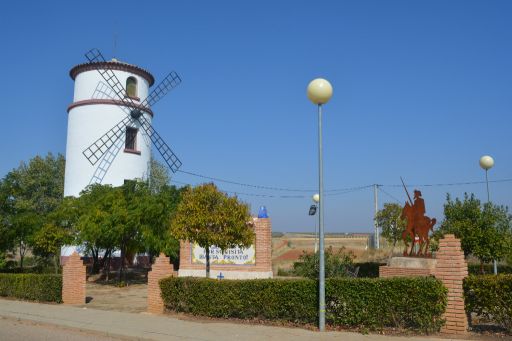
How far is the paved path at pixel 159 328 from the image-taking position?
10055 mm

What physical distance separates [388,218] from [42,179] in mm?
31864

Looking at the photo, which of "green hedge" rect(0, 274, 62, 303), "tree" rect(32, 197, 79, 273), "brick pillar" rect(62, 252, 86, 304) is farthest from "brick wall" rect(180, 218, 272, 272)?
"tree" rect(32, 197, 79, 273)

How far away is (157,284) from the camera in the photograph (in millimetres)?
14508

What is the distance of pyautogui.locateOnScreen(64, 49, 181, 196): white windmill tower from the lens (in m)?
33.9

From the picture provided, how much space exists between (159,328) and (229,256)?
1143 cm

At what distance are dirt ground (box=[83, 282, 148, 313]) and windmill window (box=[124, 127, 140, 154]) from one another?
11.7 metres

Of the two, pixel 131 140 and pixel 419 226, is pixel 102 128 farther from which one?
pixel 419 226

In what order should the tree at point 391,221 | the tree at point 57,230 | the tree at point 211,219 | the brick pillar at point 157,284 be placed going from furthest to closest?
the tree at point 391,221 < the tree at point 57,230 < the tree at point 211,219 < the brick pillar at point 157,284

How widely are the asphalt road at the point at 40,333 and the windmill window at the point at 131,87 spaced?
24.4m

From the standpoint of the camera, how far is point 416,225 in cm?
1488

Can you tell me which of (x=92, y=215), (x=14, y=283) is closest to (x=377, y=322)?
(x=14, y=283)

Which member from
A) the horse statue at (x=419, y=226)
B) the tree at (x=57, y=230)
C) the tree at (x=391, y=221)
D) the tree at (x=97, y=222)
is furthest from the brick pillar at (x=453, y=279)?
the tree at (x=391, y=221)

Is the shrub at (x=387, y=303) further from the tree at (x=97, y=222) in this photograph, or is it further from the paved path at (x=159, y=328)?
the tree at (x=97, y=222)

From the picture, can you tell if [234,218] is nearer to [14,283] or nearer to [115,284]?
[14,283]
